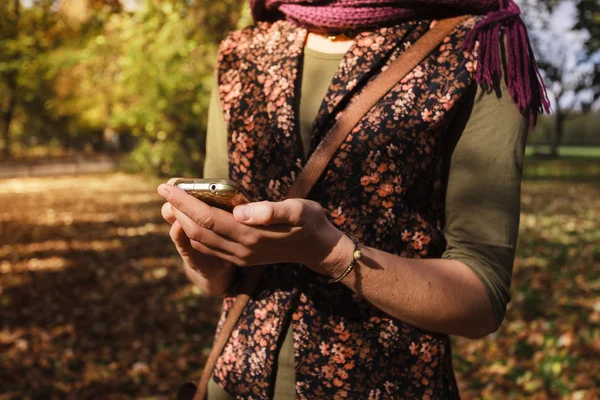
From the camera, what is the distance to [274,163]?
1.42 metres

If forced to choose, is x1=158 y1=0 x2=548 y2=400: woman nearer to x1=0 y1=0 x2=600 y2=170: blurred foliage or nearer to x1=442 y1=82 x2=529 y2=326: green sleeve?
x1=442 y1=82 x2=529 y2=326: green sleeve

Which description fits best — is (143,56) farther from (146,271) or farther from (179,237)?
(179,237)

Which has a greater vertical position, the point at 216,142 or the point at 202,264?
the point at 216,142

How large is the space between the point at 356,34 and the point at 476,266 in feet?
2.15

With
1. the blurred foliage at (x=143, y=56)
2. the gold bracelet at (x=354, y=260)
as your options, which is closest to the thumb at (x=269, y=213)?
the gold bracelet at (x=354, y=260)

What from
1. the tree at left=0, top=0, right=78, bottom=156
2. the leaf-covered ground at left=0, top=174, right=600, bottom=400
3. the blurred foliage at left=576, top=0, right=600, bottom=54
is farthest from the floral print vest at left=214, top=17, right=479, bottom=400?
the tree at left=0, top=0, right=78, bottom=156

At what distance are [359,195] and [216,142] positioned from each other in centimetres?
50

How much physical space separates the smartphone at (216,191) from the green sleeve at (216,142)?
57 centimetres

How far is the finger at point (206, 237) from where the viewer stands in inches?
41.2

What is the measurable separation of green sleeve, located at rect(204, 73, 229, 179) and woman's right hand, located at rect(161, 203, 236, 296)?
0.30 metres

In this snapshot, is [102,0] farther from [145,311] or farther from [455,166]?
[455,166]

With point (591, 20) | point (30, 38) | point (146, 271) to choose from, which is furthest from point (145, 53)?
point (591, 20)

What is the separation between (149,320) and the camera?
708cm

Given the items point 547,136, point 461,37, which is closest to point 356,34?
point 461,37
